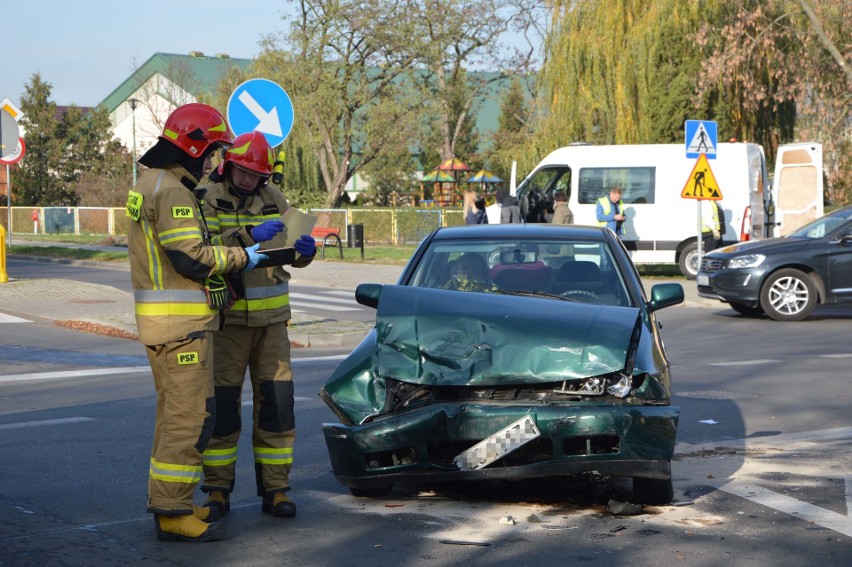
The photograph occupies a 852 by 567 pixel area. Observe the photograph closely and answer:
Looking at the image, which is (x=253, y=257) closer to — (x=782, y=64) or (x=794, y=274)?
(x=794, y=274)

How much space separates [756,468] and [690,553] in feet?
7.06

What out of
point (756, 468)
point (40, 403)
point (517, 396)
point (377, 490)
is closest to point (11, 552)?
point (377, 490)

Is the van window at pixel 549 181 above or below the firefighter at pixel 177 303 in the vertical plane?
above

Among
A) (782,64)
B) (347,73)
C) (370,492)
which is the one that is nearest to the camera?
(370,492)

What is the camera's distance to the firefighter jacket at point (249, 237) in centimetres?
567

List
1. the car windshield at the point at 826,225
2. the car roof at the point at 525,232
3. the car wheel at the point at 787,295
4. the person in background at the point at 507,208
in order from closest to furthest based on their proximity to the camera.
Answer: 1. the car roof at the point at 525,232
2. the car wheel at the point at 787,295
3. the car windshield at the point at 826,225
4. the person in background at the point at 507,208

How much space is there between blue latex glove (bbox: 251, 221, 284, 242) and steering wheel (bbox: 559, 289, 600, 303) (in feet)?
6.69

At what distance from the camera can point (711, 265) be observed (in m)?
18.1

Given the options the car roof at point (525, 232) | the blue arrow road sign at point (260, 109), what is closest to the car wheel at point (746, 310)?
the blue arrow road sign at point (260, 109)

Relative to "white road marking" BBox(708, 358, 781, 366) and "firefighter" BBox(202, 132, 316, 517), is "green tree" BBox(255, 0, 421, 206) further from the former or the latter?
"firefighter" BBox(202, 132, 316, 517)

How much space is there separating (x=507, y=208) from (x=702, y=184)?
12.2 feet

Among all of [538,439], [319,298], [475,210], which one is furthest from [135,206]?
[475,210]

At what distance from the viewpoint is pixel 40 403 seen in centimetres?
996

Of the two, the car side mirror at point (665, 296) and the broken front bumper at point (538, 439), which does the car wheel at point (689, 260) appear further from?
the broken front bumper at point (538, 439)
